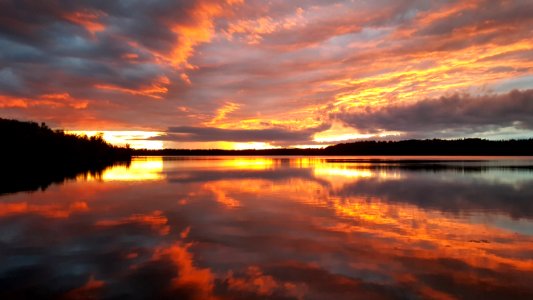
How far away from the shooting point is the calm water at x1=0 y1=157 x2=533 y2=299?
29.0ft

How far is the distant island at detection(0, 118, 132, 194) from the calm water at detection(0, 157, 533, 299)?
3008cm

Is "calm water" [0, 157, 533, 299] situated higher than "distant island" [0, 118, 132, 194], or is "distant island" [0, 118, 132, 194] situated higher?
"distant island" [0, 118, 132, 194]

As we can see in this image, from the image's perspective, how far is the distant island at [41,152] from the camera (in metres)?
51.1

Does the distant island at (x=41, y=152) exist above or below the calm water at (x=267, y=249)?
above

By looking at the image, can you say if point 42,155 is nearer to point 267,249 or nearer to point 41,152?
point 41,152

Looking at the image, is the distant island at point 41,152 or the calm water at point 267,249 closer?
the calm water at point 267,249

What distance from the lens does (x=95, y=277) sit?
9578 mm

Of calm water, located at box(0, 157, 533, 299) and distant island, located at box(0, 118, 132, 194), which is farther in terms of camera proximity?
distant island, located at box(0, 118, 132, 194)

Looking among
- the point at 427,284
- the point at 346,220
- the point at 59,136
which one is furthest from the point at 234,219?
the point at 59,136

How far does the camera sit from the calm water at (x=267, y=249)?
348 inches

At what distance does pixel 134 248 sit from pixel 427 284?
8965 mm

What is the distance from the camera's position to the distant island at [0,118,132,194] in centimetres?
5109

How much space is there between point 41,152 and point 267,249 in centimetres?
6736

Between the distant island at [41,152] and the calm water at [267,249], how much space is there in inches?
1184
